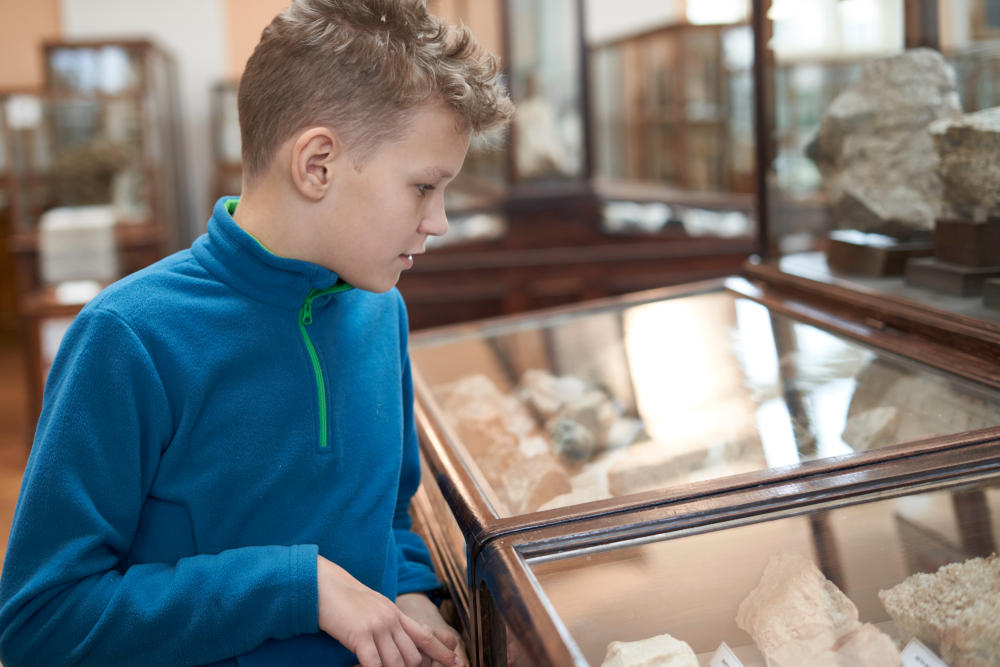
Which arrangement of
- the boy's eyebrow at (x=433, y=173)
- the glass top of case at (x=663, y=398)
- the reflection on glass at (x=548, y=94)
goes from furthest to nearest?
the reflection on glass at (x=548, y=94)
the glass top of case at (x=663, y=398)
the boy's eyebrow at (x=433, y=173)

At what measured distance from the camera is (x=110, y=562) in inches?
38.0

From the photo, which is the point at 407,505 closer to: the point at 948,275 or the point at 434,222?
the point at 434,222

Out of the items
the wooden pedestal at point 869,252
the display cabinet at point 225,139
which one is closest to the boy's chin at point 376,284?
the wooden pedestal at point 869,252

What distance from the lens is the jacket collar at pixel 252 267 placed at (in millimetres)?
1052

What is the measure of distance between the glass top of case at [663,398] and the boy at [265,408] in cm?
22

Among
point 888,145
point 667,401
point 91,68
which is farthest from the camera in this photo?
point 91,68

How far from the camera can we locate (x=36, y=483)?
93cm

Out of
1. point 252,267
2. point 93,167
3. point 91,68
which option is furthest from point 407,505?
point 91,68

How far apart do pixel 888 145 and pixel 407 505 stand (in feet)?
3.63

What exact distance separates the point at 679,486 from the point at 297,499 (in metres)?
0.43

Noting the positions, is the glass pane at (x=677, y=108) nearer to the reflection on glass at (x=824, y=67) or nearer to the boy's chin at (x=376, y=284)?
the reflection on glass at (x=824, y=67)

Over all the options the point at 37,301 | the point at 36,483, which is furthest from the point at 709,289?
the point at 37,301

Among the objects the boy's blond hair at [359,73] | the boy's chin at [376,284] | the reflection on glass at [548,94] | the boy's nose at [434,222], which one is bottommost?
the boy's chin at [376,284]

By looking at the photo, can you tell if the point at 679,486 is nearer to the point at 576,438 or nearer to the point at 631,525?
the point at 631,525
